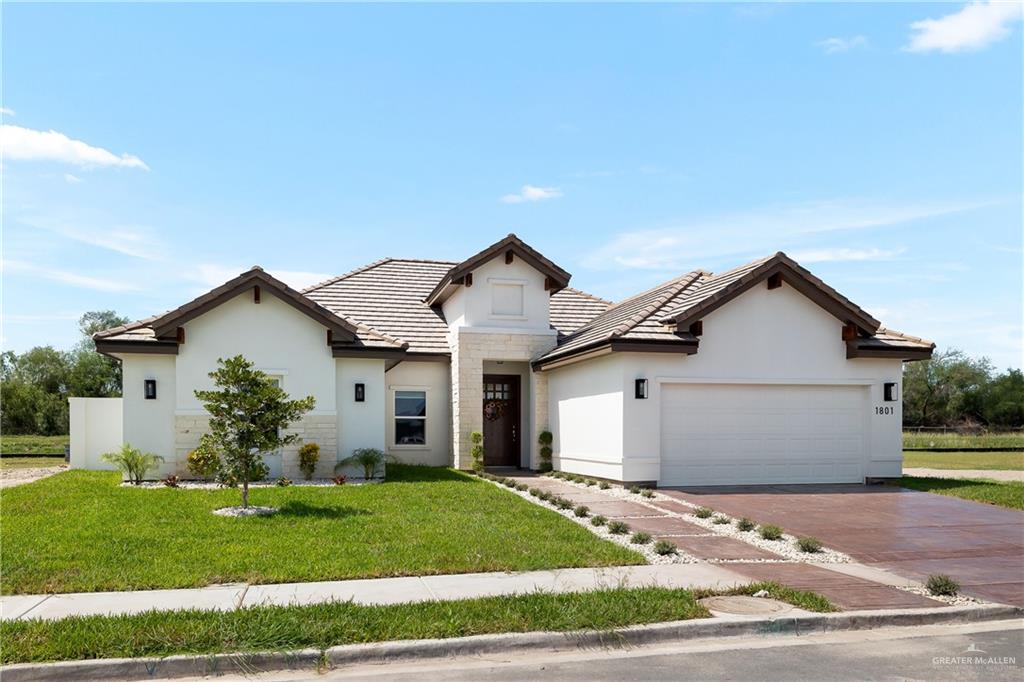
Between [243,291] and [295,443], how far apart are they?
3.59 meters

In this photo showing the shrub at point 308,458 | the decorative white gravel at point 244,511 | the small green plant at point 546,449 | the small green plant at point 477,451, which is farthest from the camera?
the small green plant at point 546,449

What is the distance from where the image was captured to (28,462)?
27516mm

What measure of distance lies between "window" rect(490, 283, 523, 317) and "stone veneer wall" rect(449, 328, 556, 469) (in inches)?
25.7

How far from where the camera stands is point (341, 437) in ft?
61.9

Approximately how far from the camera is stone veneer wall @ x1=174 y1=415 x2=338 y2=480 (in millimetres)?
17797

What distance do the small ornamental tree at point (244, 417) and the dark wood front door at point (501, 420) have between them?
1015cm

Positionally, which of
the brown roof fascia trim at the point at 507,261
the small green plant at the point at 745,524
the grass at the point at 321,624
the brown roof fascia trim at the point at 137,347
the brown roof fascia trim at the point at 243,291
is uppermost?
the brown roof fascia trim at the point at 507,261

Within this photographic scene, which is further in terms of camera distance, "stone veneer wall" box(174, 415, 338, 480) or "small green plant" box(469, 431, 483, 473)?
"small green plant" box(469, 431, 483, 473)

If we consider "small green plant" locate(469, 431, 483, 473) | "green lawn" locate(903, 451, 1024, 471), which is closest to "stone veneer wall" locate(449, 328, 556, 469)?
"small green plant" locate(469, 431, 483, 473)

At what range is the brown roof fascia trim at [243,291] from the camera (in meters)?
17.6

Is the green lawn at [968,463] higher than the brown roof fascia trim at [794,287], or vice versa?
the brown roof fascia trim at [794,287]

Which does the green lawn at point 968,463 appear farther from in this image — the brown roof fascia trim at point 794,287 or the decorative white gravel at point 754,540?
the decorative white gravel at point 754,540

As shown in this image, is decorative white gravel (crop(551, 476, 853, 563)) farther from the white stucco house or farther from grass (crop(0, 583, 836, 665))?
grass (crop(0, 583, 836, 665))

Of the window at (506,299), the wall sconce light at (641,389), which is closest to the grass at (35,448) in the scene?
the window at (506,299)
